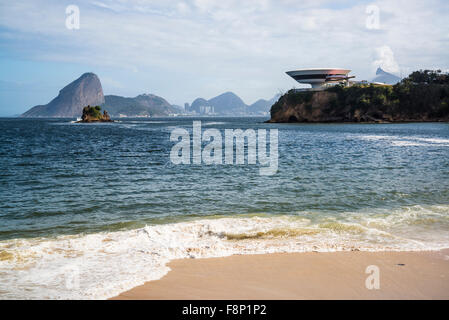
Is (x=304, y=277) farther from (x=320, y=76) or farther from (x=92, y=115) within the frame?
(x=92, y=115)

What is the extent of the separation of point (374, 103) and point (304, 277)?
9910cm

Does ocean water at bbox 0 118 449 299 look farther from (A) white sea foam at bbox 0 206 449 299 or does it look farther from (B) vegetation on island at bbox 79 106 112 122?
(B) vegetation on island at bbox 79 106 112 122

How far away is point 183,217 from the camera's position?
10.7 m

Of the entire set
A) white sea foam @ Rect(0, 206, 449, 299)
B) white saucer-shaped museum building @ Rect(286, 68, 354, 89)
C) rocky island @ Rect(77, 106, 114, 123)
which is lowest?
white sea foam @ Rect(0, 206, 449, 299)

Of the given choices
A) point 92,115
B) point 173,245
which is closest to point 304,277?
point 173,245

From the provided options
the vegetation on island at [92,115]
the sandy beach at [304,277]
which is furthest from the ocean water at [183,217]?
the vegetation on island at [92,115]

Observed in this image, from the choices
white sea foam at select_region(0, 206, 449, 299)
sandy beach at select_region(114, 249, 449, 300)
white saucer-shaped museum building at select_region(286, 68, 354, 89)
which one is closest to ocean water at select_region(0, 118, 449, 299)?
white sea foam at select_region(0, 206, 449, 299)

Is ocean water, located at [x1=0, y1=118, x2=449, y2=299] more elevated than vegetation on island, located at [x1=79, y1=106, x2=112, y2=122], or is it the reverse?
vegetation on island, located at [x1=79, y1=106, x2=112, y2=122]

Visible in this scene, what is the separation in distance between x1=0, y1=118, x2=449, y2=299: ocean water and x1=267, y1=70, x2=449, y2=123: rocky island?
8217cm

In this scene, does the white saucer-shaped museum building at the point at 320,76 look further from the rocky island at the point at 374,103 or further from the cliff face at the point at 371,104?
the cliff face at the point at 371,104

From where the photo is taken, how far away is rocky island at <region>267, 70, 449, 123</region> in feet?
299

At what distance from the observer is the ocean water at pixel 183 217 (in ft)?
23.2
